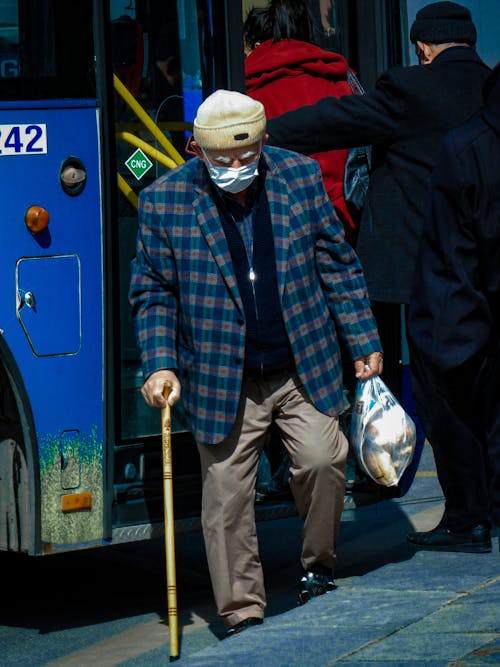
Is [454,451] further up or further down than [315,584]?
further up

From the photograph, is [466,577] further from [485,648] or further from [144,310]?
[144,310]

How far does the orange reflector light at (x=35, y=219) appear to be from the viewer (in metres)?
5.63

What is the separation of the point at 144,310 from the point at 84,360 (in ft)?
1.24

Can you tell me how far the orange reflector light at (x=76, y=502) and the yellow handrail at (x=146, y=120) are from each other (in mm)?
1292

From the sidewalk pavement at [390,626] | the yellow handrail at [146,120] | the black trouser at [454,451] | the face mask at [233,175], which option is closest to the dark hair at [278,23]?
the yellow handrail at [146,120]

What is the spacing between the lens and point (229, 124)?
17.7 ft

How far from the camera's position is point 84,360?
227 inches

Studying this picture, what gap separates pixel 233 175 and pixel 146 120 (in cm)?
74

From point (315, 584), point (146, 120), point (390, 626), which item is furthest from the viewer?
point (146, 120)

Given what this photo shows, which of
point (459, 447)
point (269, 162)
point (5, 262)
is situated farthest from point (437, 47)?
point (5, 262)

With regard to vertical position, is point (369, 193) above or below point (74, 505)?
above

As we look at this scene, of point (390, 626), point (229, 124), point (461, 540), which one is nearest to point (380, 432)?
point (461, 540)

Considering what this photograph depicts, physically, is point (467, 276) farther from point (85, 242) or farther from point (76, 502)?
point (76, 502)

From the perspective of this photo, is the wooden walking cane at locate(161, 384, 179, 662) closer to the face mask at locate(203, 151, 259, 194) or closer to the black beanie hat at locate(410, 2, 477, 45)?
the face mask at locate(203, 151, 259, 194)
